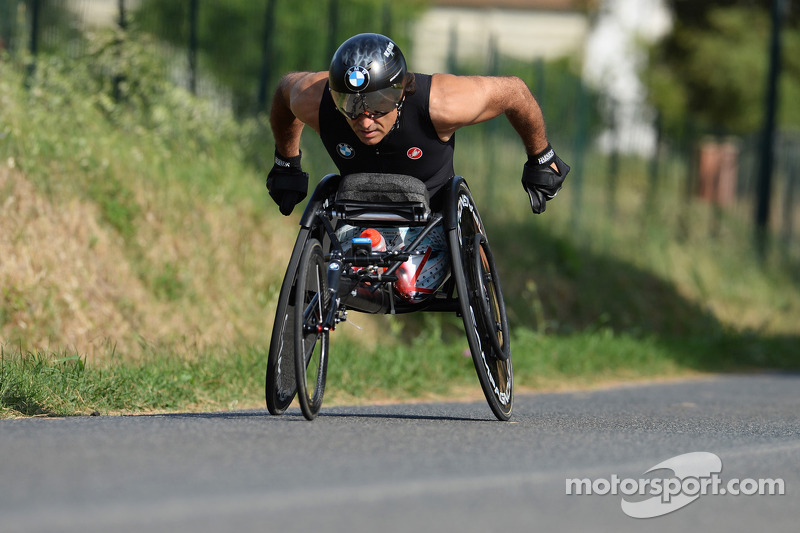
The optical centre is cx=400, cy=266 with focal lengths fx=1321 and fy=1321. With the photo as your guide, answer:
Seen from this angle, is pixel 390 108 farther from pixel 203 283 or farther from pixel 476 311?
pixel 203 283

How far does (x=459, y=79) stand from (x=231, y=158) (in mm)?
6746

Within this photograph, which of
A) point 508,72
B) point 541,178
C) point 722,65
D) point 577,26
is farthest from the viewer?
point 577,26

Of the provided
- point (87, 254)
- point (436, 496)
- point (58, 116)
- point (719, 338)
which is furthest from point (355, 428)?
point (719, 338)

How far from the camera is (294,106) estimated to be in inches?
256

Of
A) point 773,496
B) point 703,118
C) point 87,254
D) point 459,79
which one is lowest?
point 703,118

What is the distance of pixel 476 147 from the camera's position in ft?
54.3

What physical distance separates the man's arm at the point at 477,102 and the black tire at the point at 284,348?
35.1 inches

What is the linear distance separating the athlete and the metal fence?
626 centimetres

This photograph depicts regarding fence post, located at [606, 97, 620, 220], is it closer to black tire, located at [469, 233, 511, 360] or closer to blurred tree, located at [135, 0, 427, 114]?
blurred tree, located at [135, 0, 427, 114]

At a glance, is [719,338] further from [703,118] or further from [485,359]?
[703,118]

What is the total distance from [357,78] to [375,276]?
92 centimetres

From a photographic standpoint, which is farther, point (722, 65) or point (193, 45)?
point (722, 65)

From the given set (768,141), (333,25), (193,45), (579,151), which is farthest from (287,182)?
(768,141)

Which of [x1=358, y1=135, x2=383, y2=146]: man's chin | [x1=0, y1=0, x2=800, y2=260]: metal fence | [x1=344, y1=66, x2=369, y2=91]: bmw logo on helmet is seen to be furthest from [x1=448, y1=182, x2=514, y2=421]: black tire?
[x1=0, y1=0, x2=800, y2=260]: metal fence
